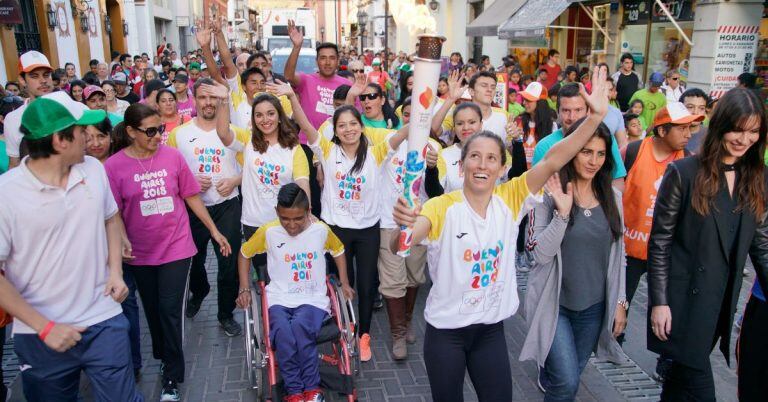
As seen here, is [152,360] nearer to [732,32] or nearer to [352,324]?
[352,324]

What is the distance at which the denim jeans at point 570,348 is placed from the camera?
319 cm

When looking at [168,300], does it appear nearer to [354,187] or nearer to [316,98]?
[354,187]

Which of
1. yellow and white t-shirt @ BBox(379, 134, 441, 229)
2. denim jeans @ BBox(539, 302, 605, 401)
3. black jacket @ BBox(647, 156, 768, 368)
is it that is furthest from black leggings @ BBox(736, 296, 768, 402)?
yellow and white t-shirt @ BBox(379, 134, 441, 229)

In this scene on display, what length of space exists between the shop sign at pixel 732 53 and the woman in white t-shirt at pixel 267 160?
962cm

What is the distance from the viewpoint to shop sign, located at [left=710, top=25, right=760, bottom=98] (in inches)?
439

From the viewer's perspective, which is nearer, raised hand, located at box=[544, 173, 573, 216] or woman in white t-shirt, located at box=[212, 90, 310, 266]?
raised hand, located at box=[544, 173, 573, 216]

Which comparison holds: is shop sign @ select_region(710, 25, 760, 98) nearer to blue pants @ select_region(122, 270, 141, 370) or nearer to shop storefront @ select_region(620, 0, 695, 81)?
shop storefront @ select_region(620, 0, 695, 81)

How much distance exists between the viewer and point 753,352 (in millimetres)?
3033

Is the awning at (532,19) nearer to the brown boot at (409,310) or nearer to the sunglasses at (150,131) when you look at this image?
the brown boot at (409,310)

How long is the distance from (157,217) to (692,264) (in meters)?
3.20

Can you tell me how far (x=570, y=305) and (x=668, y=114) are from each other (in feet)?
5.24

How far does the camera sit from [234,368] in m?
4.50

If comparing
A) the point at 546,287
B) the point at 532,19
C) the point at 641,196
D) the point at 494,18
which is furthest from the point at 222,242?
the point at 494,18

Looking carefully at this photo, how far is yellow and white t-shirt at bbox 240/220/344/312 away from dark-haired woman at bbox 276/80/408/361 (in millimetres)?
398
